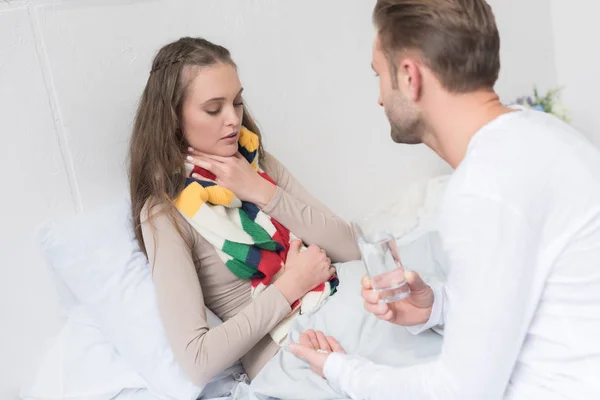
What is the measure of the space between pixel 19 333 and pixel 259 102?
0.90 metres

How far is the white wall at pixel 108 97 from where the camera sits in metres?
1.59

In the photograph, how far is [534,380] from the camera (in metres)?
1.01

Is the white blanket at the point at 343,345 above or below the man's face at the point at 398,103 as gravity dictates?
below

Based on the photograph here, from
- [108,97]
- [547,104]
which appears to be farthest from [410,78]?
[547,104]

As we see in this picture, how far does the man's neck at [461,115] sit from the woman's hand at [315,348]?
1.50 feet

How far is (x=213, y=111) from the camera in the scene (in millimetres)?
1552

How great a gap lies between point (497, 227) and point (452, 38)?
31cm

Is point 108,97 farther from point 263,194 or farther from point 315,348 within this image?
point 315,348

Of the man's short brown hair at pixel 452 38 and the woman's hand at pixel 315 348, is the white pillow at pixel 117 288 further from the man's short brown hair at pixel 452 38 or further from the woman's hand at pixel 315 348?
the man's short brown hair at pixel 452 38

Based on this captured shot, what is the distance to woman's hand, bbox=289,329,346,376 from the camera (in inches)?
50.4

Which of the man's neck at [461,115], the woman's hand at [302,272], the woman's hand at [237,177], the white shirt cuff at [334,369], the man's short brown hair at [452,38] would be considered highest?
the man's short brown hair at [452,38]

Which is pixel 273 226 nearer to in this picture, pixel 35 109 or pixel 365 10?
pixel 35 109

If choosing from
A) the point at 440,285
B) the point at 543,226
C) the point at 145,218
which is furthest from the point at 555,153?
the point at 145,218

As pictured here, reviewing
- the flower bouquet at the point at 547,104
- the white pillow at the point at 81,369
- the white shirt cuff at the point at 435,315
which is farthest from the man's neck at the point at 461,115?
the flower bouquet at the point at 547,104
